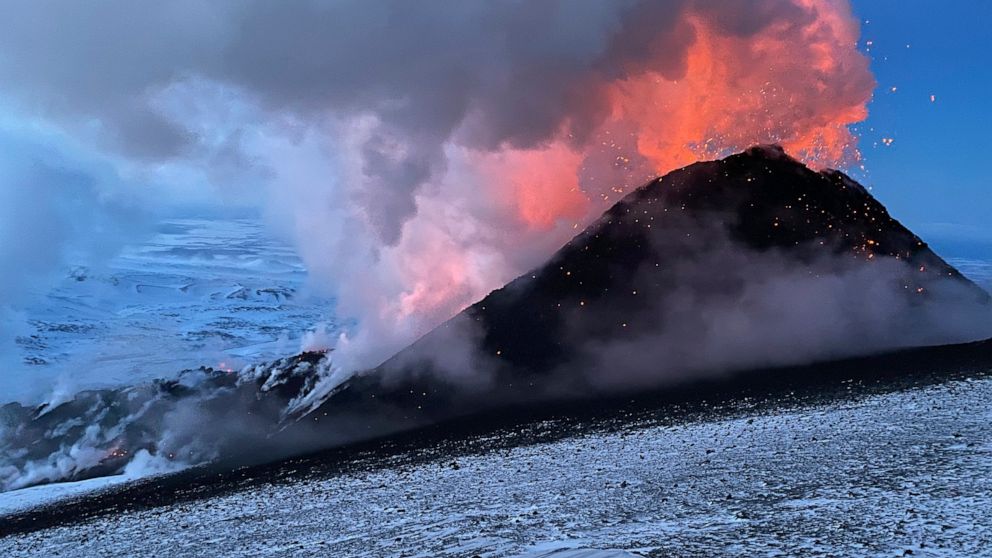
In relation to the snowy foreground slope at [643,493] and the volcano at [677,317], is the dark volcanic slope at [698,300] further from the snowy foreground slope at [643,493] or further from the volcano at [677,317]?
the snowy foreground slope at [643,493]

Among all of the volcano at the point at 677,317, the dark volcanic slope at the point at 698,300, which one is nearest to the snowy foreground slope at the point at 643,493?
the volcano at the point at 677,317

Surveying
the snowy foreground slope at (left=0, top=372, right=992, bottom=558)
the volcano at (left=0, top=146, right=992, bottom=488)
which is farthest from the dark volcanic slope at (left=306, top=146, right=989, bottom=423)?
the snowy foreground slope at (left=0, top=372, right=992, bottom=558)

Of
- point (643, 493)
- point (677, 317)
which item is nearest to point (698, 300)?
point (677, 317)

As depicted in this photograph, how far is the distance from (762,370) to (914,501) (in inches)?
1058

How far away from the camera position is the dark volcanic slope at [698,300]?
46031 mm

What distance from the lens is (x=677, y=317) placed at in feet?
172

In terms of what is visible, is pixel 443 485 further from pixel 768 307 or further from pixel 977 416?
pixel 768 307

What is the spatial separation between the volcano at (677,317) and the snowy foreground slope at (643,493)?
10909mm

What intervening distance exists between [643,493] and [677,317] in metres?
36.0

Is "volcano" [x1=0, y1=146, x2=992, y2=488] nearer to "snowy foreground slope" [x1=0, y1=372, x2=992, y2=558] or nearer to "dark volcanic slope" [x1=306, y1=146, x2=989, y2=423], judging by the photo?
"dark volcanic slope" [x1=306, y1=146, x2=989, y2=423]

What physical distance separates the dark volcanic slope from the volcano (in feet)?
0.48

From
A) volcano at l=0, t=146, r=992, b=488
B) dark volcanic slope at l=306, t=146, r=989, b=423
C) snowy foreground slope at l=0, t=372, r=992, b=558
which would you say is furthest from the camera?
dark volcanic slope at l=306, t=146, r=989, b=423

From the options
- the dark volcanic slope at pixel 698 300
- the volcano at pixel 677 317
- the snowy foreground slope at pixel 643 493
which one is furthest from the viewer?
the dark volcanic slope at pixel 698 300

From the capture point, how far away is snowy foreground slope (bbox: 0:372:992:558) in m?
13.5
